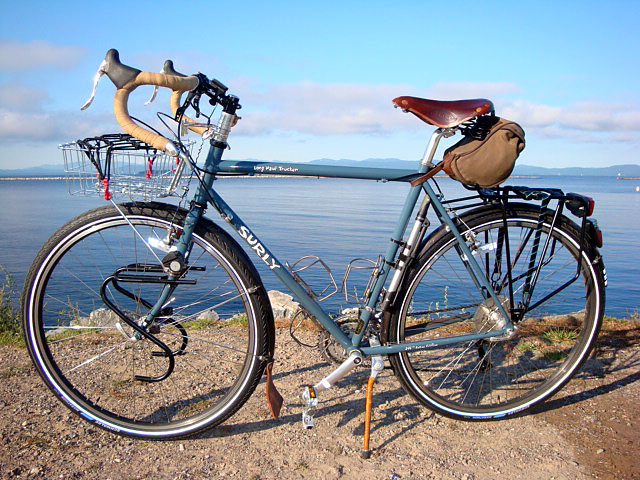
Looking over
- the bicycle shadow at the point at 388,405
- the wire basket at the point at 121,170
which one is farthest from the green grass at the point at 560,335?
the wire basket at the point at 121,170

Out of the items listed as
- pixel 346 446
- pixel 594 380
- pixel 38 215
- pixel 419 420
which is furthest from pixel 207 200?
pixel 38 215

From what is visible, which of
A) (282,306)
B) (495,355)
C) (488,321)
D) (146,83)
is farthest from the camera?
(282,306)

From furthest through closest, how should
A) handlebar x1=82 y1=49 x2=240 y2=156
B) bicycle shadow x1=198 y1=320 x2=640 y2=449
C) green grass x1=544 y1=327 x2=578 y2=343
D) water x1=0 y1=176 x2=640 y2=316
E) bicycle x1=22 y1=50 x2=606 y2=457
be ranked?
1. water x1=0 y1=176 x2=640 y2=316
2. green grass x1=544 y1=327 x2=578 y2=343
3. bicycle shadow x1=198 y1=320 x2=640 y2=449
4. bicycle x1=22 y1=50 x2=606 y2=457
5. handlebar x1=82 y1=49 x2=240 y2=156

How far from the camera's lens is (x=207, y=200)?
2.93m

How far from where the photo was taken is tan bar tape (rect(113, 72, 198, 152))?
2.53 meters

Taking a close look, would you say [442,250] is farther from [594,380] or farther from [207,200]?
[594,380]

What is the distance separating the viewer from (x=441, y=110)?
9.50ft

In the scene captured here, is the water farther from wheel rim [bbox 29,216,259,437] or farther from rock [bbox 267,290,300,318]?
wheel rim [bbox 29,216,259,437]

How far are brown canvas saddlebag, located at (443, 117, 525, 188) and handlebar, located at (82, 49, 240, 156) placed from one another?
1.43 m

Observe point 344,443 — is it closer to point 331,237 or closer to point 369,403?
point 369,403

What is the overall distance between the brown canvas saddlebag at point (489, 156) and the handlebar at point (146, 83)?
1434 mm

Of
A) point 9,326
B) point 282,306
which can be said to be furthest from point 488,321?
point 9,326

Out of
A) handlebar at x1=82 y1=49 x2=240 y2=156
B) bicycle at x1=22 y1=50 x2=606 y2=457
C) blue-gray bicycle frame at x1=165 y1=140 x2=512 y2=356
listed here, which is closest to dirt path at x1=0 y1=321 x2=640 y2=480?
bicycle at x1=22 y1=50 x2=606 y2=457

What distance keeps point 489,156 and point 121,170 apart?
7.00ft
